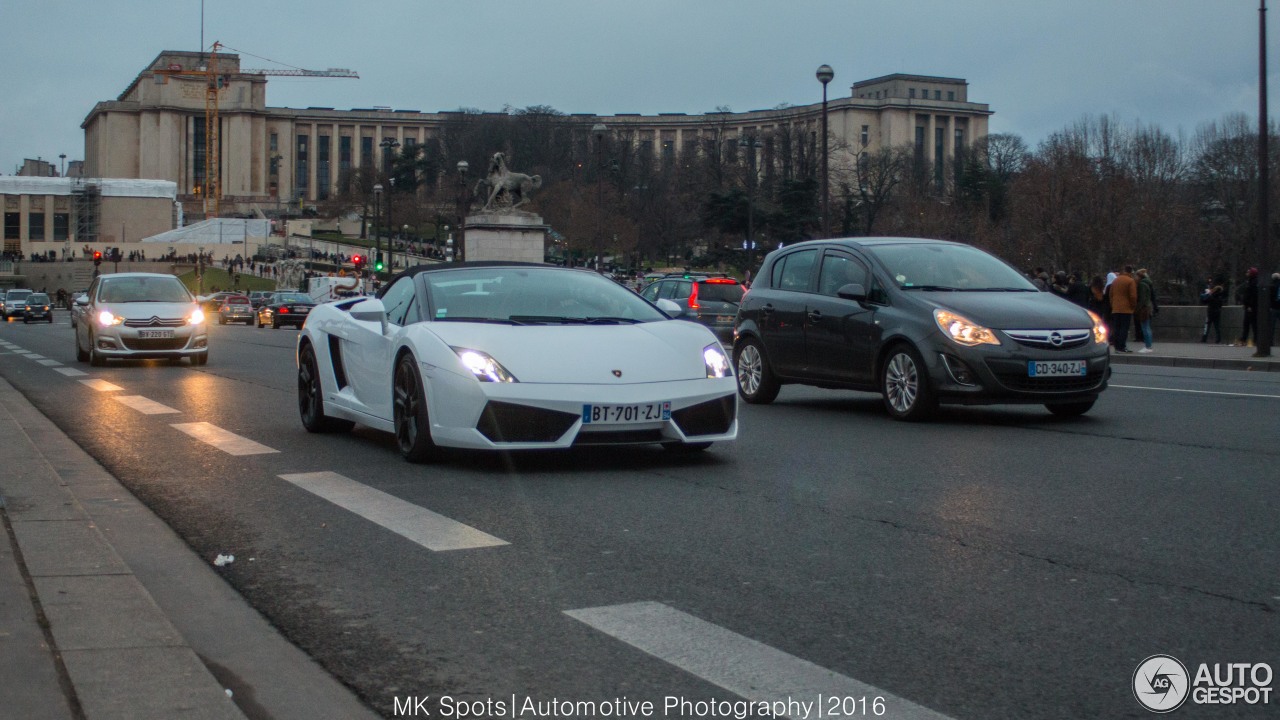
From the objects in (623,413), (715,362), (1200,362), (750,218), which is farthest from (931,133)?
(623,413)

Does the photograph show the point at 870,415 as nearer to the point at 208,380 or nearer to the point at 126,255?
the point at 208,380

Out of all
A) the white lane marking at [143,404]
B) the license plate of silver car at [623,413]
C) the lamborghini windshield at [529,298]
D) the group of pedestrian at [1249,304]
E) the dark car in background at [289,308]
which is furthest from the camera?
the dark car in background at [289,308]

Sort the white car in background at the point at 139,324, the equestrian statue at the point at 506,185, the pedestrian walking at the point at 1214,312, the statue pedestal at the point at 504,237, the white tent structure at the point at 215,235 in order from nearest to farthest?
the white car in background at the point at 139,324
the pedestrian walking at the point at 1214,312
the statue pedestal at the point at 504,237
the equestrian statue at the point at 506,185
the white tent structure at the point at 215,235

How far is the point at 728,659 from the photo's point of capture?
4.37 meters

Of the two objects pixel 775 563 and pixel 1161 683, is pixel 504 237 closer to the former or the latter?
pixel 775 563

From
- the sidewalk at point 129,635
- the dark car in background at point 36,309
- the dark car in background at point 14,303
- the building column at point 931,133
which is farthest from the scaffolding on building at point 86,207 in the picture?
the sidewalk at point 129,635

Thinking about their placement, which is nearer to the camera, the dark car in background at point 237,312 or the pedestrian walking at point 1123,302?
the pedestrian walking at point 1123,302

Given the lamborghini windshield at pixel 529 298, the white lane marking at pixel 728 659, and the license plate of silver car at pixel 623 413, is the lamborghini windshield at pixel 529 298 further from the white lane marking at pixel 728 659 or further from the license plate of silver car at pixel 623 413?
the white lane marking at pixel 728 659

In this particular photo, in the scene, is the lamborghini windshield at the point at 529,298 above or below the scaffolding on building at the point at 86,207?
below

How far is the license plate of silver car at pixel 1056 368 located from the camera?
11.3m

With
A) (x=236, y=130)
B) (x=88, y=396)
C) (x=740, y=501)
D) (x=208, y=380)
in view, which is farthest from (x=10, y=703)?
(x=236, y=130)

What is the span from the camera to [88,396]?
15648 millimetres

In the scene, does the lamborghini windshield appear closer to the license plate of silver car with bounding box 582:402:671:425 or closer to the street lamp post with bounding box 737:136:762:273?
the license plate of silver car with bounding box 582:402:671:425

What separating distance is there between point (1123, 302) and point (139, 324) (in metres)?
17.3
